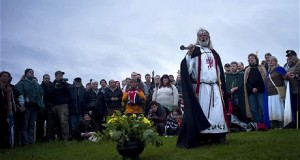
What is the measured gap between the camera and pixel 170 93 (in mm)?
12938

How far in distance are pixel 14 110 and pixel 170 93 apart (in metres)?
Answer: 5.15

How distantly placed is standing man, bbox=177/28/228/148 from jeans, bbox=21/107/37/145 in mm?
5630

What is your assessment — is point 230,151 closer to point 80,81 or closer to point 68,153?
point 68,153

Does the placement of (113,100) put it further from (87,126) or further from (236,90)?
(236,90)

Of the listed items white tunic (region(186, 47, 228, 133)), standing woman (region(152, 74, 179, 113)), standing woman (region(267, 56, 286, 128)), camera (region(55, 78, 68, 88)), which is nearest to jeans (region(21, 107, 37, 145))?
camera (region(55, 78, 68, 88))

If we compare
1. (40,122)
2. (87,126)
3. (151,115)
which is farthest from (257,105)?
(40,122)

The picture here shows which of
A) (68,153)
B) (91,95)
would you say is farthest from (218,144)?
(91,95)

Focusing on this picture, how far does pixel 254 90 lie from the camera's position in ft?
39.0

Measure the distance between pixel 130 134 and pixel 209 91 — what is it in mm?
2199

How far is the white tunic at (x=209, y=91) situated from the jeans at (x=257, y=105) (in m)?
4.00

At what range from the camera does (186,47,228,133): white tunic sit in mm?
8047

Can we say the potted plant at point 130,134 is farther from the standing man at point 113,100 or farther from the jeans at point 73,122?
the jeans at point 73,122

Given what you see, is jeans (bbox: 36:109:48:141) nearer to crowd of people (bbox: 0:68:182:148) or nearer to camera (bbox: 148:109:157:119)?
crowd of people (bbox: 0:68:182:148)

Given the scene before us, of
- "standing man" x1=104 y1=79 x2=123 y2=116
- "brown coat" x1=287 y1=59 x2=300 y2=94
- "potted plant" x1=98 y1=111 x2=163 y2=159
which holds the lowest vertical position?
"potted plant" x1=98 y1=111 x2=163 y2=159
